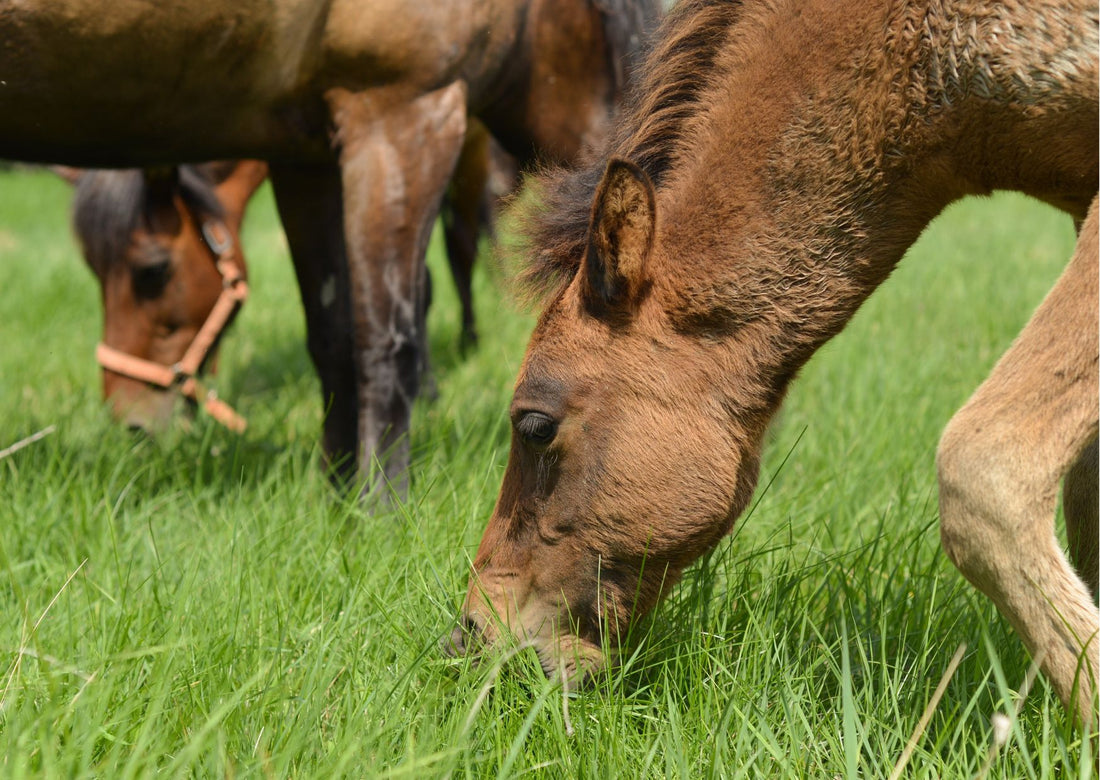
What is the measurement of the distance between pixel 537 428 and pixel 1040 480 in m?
1.13

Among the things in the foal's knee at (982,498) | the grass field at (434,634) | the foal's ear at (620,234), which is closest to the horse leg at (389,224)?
the grass field at (434,634)

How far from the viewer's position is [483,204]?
25.6 ft

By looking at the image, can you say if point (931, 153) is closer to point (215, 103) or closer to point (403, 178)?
point (403, 178)

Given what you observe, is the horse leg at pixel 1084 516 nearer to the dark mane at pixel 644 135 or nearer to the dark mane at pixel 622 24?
the dark mane at pixel 644 135

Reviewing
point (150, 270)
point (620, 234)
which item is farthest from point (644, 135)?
point (150, 270)

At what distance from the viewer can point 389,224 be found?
3.83 m

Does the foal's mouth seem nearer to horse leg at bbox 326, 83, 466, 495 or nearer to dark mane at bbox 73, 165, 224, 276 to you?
horse leg at bbox 326, 83, 466, 495

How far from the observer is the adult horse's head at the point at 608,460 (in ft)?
8.05

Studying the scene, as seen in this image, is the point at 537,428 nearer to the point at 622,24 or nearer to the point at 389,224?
the point at 389,224

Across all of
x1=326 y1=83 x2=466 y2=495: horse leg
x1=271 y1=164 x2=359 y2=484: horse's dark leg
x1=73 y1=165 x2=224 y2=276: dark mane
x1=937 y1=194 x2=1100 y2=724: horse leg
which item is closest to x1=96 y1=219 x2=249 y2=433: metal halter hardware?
x1=73 y1=165 x2=224 y2=276: dark mane

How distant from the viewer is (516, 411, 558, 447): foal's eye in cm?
255

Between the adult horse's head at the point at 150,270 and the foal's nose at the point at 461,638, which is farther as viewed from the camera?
the adult horse's head at the point at 150,270

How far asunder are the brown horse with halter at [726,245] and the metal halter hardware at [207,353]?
9.03ft

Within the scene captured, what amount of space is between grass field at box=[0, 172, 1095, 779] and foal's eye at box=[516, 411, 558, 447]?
499mm
